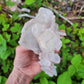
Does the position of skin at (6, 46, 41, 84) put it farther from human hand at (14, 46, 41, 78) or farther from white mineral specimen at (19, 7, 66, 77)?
white mineral specimen at (19, 7, 66, 77)

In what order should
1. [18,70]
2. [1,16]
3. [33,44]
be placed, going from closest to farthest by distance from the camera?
1. [33,44]
2. [18,70]
3. [1,16]

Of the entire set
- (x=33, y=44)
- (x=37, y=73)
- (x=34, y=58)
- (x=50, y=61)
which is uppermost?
(x=33, y=44)

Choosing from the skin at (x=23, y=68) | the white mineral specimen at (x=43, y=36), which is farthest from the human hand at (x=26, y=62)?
the white mineral specimen at (x=43, y=36)

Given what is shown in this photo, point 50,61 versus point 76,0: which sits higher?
point 76,0

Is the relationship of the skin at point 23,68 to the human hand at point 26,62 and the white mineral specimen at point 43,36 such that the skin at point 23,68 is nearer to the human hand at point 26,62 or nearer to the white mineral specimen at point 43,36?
the human hand at point 26,62

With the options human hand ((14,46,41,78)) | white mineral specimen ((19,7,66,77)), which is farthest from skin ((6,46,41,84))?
white mineral specimen ((19,7,66,77))

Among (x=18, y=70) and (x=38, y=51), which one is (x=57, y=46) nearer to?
(x=38, y=51)

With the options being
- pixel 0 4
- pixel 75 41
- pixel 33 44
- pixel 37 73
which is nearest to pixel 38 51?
pixel 33 44

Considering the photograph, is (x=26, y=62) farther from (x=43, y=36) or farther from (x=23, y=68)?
(x=43, y=36)
